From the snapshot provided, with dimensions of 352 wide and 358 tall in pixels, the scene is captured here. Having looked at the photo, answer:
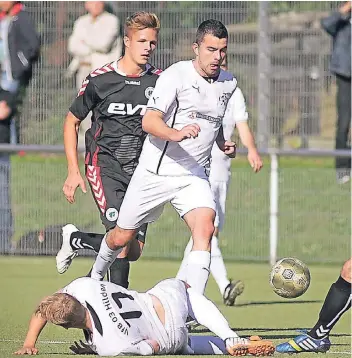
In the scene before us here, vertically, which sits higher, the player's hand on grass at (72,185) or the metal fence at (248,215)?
the player's hand on grass at (72,185)

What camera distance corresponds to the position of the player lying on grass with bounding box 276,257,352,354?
29.0ft

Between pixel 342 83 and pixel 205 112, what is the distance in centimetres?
891

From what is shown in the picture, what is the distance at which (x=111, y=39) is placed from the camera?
17.9 metres

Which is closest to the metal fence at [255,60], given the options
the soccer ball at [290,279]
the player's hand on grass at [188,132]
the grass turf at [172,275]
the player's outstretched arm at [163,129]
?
the grass turf at [172,275]

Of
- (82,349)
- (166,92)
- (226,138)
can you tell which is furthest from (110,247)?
(226,138)

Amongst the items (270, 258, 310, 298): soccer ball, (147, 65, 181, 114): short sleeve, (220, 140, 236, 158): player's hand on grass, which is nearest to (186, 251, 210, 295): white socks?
(270, 258, 310, 298): soccer ball

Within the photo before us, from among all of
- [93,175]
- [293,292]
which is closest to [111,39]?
[93,175]

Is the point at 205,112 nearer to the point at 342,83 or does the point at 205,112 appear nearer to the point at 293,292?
the point at 293,292

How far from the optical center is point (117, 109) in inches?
403

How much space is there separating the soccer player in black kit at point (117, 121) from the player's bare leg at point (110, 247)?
1.04 ft

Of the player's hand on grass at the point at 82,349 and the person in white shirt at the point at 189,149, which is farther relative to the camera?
the person in white shirt at the point at 189,149

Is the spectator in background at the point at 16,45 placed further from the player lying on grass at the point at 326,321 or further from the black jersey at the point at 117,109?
the player lying on grass at the point at 326,321

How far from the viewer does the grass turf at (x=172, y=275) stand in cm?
974

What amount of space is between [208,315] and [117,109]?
251 cm
